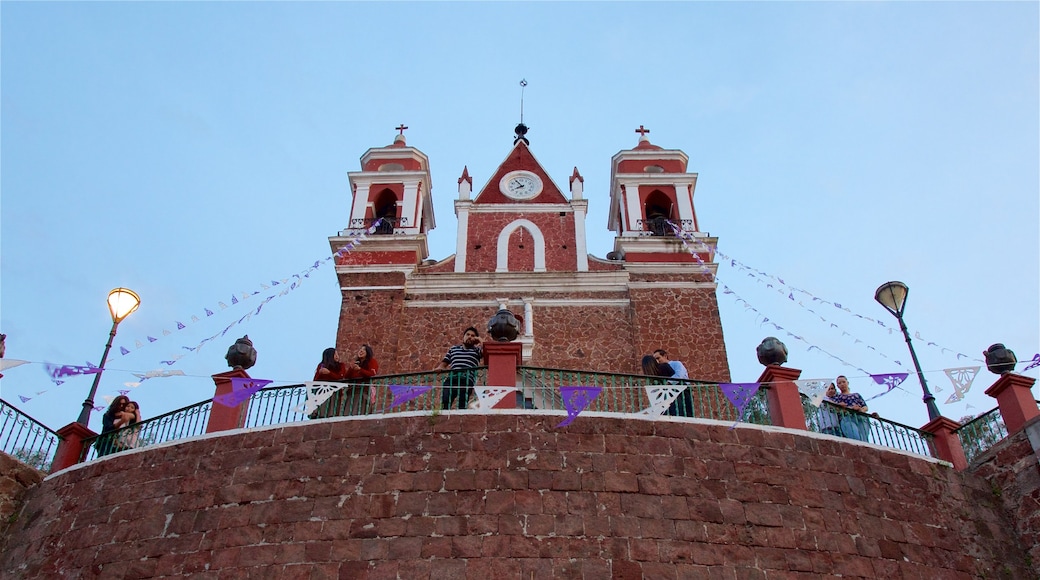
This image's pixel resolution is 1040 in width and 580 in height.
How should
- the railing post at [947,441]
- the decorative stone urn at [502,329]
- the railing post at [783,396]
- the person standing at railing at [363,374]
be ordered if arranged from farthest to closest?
1. the railing post at [947,441]
2. the decorative stone urn at [502,329]
3. the person standing at railing at [363,374]
4. the railing post at [783,396]

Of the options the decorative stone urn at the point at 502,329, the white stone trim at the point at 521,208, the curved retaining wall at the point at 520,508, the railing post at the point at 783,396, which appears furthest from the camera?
the white stone trim at the point at 521,208

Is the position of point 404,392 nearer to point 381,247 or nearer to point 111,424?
point 111,424

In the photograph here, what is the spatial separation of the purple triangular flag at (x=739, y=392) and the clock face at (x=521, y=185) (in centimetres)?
1025

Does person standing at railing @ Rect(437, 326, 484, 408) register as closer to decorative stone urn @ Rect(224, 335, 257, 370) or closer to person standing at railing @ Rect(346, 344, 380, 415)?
person standing at railing @ Rect(346, 344, 380, 415)

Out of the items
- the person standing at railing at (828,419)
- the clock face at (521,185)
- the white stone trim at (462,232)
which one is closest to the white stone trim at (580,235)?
the clock face at (521,185)

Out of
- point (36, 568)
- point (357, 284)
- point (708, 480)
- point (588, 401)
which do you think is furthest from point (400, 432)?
point (357, 284)

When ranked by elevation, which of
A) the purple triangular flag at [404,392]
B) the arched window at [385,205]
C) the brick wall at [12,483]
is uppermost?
the arched window at [385,205]

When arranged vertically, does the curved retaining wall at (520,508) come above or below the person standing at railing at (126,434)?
below

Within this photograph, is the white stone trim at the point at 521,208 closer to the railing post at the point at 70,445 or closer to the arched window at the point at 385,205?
the arched window at the point at 385,205

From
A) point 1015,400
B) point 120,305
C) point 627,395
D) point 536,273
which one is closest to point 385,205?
point 536,273

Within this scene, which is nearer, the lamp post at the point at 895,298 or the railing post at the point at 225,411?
the railing post at the point at 225,411

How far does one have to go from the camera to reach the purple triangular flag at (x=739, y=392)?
9406 mm

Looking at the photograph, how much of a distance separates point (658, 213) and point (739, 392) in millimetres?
10194

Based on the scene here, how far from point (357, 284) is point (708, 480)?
31.9 feet
